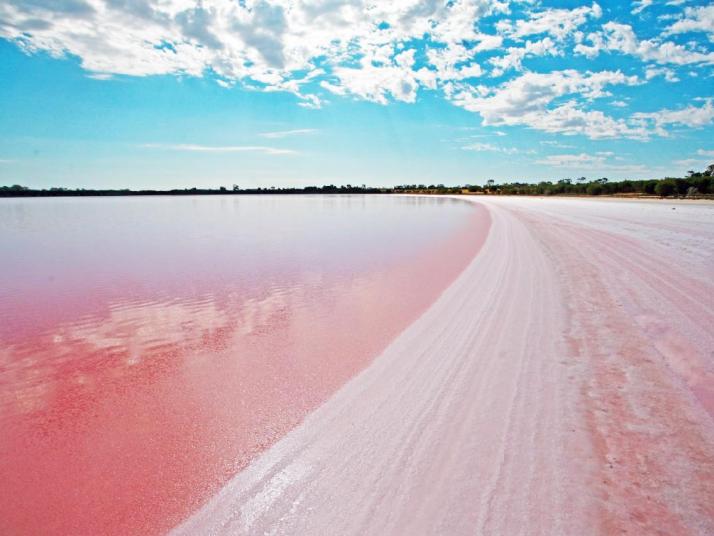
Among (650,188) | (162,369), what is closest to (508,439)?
(162,369)

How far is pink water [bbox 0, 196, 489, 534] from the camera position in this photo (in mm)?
3357

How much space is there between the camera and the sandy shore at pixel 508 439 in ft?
9.48

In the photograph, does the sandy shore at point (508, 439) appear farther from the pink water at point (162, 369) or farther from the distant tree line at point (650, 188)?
the distant tree line at point (650, 188)

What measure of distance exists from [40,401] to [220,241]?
54.7 ft

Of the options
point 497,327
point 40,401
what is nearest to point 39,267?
point 40,401

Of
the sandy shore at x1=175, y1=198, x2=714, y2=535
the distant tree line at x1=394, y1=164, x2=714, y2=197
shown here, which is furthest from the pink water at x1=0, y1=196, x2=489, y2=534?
the distant tree line at x1=394, y1=164, x2=714, y2=197

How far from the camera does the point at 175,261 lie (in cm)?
1486

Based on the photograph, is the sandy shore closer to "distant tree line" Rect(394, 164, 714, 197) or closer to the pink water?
the pink water

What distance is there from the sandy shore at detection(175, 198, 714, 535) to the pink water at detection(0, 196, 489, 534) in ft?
1.67

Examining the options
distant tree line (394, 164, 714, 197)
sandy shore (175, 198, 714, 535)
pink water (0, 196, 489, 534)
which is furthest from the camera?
distant tree line (394, 164, 714, 197)

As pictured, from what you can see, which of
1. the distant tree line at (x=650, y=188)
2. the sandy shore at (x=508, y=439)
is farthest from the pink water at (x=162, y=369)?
the distant tree line at (x=650, y=188)

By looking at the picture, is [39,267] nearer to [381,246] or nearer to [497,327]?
[381,246]

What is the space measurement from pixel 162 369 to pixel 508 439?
4.52 m

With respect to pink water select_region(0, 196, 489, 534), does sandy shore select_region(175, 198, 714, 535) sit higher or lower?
higher
